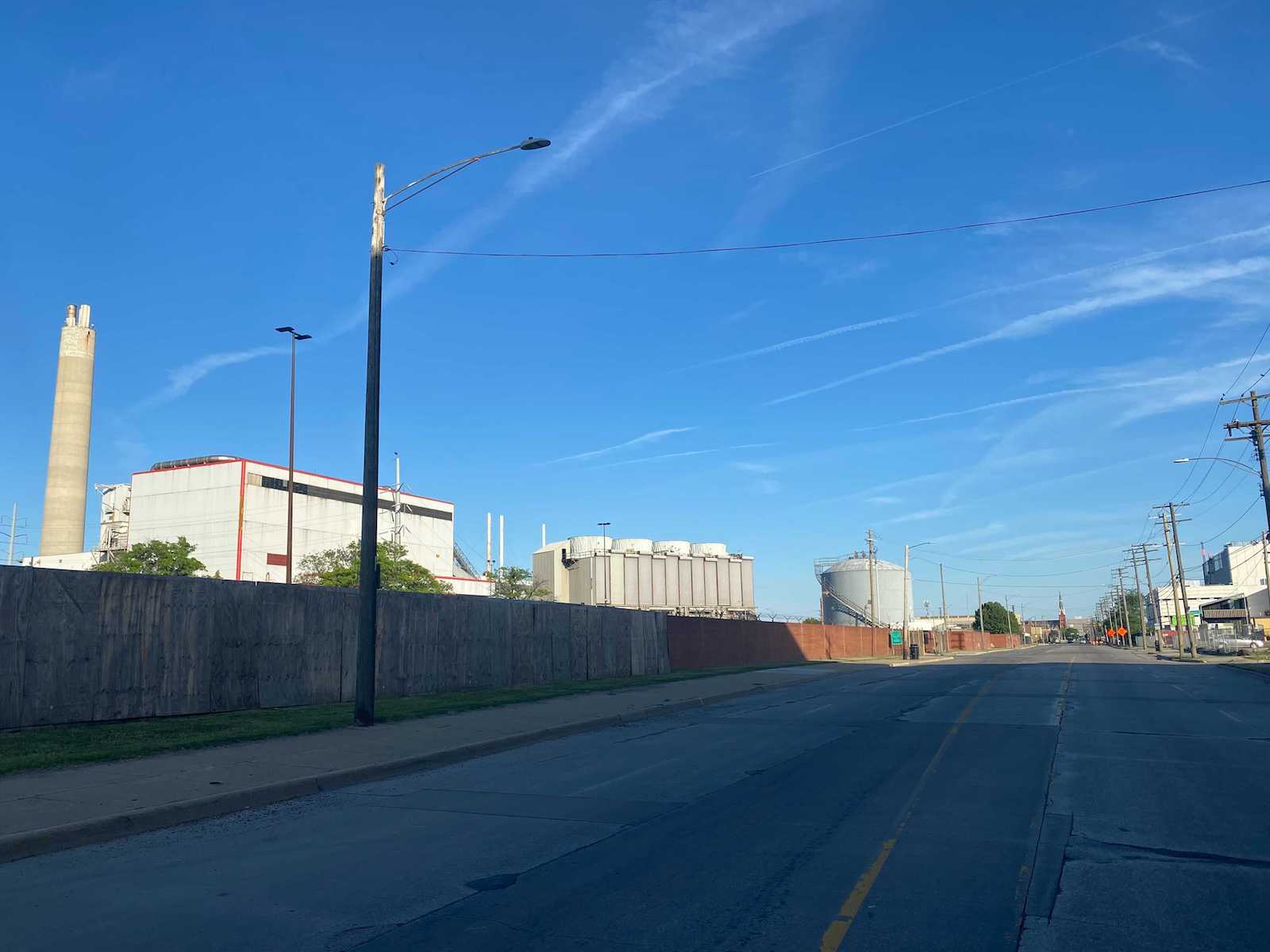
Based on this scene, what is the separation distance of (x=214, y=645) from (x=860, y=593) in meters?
102

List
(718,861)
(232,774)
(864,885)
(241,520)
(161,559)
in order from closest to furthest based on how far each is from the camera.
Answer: (864,885) < (718,861) < (232,774) < (161,559) < (241,520)

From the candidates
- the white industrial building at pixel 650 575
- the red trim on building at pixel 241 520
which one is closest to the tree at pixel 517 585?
the white industrial building at pixel 650 575

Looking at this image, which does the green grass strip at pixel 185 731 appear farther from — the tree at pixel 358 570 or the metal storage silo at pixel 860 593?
the metal storage silo at pixel 860 593

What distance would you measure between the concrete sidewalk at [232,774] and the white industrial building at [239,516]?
55.0 metres

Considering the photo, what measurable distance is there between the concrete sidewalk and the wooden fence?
111 inches

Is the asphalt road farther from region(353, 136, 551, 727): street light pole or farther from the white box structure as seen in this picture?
the white box structure

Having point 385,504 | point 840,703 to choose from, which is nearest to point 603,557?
point 385,504

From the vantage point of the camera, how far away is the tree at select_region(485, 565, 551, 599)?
267ft

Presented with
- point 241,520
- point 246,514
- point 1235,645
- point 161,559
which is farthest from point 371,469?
point 1235,645

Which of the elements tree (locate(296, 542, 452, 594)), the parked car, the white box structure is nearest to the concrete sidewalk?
tree (locate(296, 542, 452, 594))

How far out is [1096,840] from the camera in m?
8.25

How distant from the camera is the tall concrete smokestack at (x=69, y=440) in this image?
72562 mm

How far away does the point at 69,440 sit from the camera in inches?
2852

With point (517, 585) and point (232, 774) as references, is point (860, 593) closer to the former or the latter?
point (517, 585)
